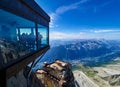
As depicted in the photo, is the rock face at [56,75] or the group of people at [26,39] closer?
the group of people at [26,39]

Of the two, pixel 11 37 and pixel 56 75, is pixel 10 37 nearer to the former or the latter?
pixel 11 37

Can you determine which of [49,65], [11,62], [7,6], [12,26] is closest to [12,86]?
[11,62]

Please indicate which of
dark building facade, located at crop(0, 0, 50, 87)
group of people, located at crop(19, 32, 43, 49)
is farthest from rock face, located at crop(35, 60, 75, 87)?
dark building facade, located at crop(0, 0, 50, 87)

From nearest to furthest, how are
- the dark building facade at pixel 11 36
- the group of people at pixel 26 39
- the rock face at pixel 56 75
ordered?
the dark building facade at pixel 11 36 → the group of people at pixel 26 39 → the rock face at pixel 56 75

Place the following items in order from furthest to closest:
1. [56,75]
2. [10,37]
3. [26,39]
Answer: [56,75]
[26,39]
[10,37]

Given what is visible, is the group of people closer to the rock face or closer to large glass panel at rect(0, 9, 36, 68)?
large glass panel at rect(0, 9, 36, 68)

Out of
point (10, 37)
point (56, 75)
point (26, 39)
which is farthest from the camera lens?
point (56, 75)

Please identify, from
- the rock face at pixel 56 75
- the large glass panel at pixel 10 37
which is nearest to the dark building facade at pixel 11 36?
the large glass panel at pixel 10 37

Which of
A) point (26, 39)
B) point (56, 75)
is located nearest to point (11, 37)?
point (26, 39)

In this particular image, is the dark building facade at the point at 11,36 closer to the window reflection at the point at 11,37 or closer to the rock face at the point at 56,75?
the window reflection at the point at 11,37
